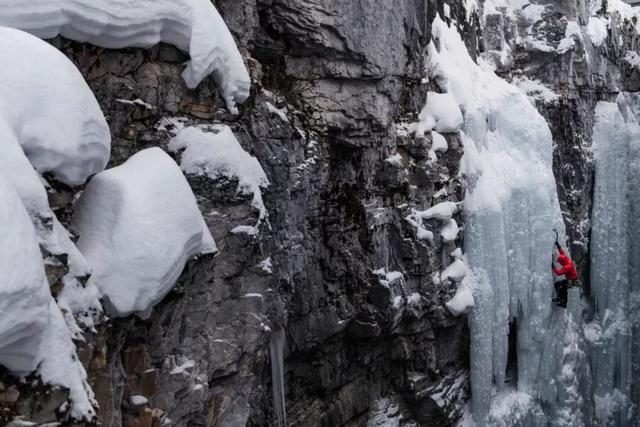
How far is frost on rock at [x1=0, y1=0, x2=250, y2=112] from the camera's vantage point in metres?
2.90

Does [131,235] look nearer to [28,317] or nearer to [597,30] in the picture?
[28,317]

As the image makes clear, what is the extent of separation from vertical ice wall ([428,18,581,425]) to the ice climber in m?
0.16

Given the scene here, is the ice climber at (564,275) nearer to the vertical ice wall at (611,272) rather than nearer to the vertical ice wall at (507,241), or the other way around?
the vertical ice wall at (507,241)

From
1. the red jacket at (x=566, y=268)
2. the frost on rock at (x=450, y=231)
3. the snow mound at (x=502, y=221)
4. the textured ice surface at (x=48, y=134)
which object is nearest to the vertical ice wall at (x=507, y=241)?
the snow mound at (x=502, y=221)

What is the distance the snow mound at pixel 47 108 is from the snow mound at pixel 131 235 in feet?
0.74

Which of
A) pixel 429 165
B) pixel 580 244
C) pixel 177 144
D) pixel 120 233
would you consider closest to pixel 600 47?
pixel 580 244

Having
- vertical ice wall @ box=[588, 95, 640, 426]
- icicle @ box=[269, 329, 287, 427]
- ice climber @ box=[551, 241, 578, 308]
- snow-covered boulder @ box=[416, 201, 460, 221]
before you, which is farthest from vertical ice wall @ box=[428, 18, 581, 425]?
icicle @ box=[269, 329, 287, 427]

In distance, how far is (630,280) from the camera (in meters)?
15.4

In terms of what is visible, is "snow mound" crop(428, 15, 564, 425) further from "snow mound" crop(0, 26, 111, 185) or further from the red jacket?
"snow mound" crop(0, 26, 111, 185)

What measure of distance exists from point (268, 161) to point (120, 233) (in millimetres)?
2902

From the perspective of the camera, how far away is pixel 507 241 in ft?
32.9

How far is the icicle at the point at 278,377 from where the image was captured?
6.16m

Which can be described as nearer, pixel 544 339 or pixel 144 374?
pixel 144 374

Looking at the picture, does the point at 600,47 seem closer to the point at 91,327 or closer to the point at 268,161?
the point at 268,161
